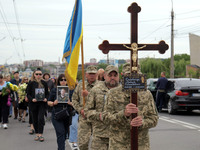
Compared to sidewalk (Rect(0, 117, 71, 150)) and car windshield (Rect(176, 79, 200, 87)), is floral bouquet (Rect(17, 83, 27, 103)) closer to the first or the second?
sidewalk (Rect(0, 117, 71, 150))

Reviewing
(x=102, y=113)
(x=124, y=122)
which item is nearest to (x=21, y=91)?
(x=102, y=113)

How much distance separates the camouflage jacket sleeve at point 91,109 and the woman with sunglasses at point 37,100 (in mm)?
4623

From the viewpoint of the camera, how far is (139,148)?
409 cm

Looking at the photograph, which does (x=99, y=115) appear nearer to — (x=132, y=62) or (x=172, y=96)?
(x=132, y=62)

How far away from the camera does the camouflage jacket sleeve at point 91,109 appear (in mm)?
5133

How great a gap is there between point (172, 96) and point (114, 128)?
40.6 feet

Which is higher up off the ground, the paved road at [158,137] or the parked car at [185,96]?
the parked car at [185,96]

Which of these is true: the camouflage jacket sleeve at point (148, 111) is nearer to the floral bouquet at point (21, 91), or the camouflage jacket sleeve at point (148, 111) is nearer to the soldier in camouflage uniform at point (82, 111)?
the soldier in camouflage uniform at point (82, 111)

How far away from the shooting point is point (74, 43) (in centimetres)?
598

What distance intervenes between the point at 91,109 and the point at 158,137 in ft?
17.4

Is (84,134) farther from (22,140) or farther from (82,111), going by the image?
(22,140)

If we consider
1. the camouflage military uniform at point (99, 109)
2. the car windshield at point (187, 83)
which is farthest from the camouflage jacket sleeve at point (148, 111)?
the car windshield at point (187, 83)

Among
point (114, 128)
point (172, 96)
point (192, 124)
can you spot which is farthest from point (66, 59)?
point (172, 96)

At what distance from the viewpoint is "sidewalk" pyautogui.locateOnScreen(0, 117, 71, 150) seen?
9094mm
